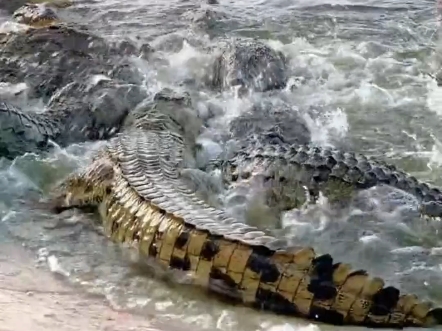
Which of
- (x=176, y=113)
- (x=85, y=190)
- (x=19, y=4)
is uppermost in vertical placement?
(x=19, y=4)

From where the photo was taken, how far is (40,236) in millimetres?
3832

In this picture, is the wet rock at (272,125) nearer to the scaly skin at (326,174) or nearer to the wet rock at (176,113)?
the wet rock at (176,113)

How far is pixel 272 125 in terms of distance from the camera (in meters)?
5.41

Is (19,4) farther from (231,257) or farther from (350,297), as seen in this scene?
(350,297)

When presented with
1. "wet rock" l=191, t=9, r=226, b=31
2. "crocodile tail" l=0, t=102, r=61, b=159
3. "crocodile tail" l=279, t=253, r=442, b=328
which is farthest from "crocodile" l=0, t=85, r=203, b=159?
"wet rock" l=191, t=9, r=226, b=31

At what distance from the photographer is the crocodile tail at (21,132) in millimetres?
5145

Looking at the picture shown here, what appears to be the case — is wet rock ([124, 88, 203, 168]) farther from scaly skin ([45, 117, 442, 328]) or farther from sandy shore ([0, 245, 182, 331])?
sandy shore ([0, 245, 182, 331])

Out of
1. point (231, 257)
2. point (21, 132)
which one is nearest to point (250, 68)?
point (21, 132)

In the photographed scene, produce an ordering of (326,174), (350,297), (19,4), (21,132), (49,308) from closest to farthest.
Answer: (350,297) → (49,308) → (326,174) → (21,132) → (19,4)

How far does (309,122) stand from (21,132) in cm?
201

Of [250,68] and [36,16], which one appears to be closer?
[250,68]

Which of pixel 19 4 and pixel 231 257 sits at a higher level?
pixel 19 4

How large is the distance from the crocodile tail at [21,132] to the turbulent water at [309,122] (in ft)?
0.43

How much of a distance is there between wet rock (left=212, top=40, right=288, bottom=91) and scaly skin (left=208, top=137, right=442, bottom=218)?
6.82ft
